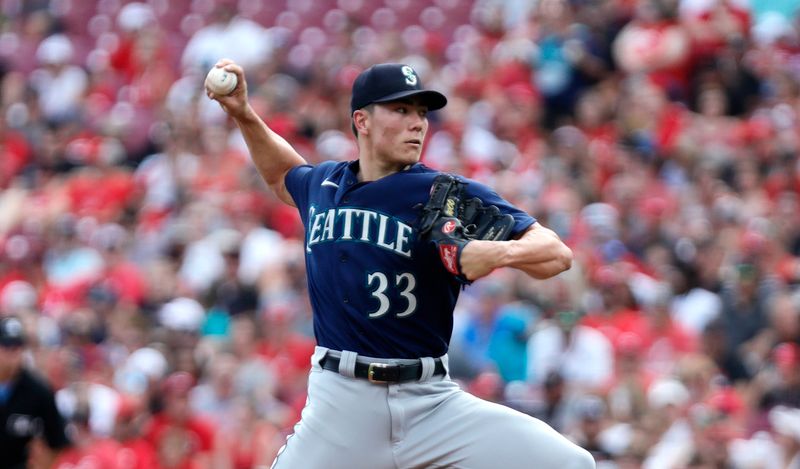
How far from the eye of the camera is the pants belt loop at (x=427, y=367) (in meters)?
4.75

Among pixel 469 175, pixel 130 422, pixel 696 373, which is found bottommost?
pixel 130 422

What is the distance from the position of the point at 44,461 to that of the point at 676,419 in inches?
151

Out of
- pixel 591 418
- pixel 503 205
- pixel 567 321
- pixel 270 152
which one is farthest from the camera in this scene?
pixel 567 321

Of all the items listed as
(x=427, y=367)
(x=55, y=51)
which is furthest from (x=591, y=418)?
(x=55, y=51)

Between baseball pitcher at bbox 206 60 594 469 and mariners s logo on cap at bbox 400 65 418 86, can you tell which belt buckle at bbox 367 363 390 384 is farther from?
mariners s logo on cap at bbox 400 65 418 86

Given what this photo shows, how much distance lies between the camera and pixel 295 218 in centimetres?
1206

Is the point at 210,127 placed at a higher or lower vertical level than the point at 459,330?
higher

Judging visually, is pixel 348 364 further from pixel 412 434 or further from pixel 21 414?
pixel 21 414

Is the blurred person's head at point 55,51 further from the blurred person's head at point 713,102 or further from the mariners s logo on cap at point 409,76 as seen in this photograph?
the mariners s logo on cap at point 409,76

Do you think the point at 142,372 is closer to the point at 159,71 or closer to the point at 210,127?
the point at 210,127

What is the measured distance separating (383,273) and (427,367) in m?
0.38

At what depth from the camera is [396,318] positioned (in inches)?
185

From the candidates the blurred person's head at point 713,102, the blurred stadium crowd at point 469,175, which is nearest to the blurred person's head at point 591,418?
the blurred stadium crowd at point 469,175

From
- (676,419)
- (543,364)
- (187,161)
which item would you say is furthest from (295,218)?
(676,419)
